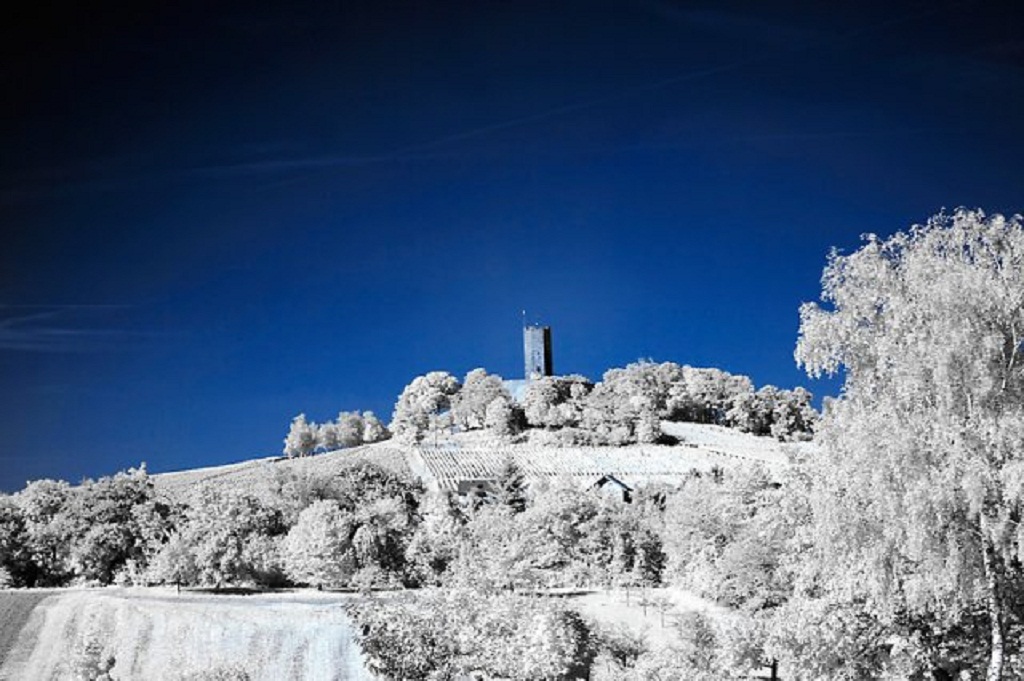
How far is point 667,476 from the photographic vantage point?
220 ft

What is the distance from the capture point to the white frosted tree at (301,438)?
102000 millimetres

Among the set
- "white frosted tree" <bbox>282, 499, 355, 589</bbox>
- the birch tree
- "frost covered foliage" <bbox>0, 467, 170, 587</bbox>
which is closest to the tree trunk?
the birch tree

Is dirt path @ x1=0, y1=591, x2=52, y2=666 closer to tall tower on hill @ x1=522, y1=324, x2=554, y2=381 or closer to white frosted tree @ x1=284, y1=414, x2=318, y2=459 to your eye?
white frosted tree @ x1=284, y1=414, x2=318, y2=459

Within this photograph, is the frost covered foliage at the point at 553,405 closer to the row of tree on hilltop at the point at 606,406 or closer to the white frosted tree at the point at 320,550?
the row of tree on hilltop at the point at 606,406

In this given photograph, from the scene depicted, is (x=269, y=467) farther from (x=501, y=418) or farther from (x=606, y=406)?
(x=606, y=406)

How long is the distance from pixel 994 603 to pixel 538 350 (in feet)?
387

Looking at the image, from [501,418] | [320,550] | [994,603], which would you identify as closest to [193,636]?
[320,550]

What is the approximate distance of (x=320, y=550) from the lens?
3641 centimetres

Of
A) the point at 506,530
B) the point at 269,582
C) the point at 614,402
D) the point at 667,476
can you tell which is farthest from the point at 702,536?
the point at 614,402

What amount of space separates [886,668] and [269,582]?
2804 centimetres

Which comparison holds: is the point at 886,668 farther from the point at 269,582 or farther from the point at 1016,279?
the point at 269,582

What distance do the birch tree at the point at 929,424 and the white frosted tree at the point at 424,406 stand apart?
79.4 metres

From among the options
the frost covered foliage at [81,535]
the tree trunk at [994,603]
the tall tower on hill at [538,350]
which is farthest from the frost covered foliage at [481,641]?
the tall tower on hill at [538,350]

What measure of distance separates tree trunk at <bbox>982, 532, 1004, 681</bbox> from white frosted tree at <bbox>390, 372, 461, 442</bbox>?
7992 cm
